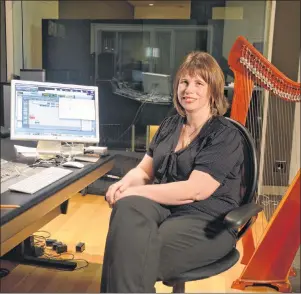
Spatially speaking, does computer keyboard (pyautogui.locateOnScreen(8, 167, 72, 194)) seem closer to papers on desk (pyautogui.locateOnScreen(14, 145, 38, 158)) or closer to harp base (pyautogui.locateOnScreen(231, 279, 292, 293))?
papers on desk (pyautogui.locateOnScreen(14, 145, 38, 158))

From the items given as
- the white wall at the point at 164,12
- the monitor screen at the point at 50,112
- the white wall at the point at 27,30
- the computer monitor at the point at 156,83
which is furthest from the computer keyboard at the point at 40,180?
the white wall at the point at 27,30

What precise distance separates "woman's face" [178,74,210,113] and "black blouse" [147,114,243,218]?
0.07 m

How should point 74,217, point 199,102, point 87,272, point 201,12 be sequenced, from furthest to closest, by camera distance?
point 201,12 < point 74,217 < point 87,272 < point 199,102

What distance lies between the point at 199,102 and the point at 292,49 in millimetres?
Result: 2197

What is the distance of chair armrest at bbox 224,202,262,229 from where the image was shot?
1.19 metres

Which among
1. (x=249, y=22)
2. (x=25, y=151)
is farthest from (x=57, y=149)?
(x=249, y=22)

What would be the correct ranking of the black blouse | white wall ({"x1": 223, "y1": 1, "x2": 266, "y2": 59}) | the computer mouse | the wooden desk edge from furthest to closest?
1. white wall ({"x1": 223, "y1": 1, "x2": 266, "y2": 59})
2. the computer mouse
3. the black blouse
4. the wooden desk edge

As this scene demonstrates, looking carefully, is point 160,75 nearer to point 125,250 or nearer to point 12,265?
point 12,265

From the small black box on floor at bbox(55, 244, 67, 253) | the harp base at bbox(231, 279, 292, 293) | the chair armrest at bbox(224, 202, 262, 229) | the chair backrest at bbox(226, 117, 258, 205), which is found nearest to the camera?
the chair armrest at bbox(224, 202, 262, 229)

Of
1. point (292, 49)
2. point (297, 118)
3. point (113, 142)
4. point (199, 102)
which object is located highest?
point (292, 49)

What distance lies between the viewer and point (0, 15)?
146 inches

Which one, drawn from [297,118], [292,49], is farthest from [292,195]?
[292,49]

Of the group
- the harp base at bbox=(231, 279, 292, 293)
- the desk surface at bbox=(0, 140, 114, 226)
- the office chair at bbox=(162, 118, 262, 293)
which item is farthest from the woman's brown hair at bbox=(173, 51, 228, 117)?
the harp base at bbox=(231, 279, 292, 293)

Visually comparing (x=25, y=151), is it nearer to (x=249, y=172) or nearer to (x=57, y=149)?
(x=57, y=149)
